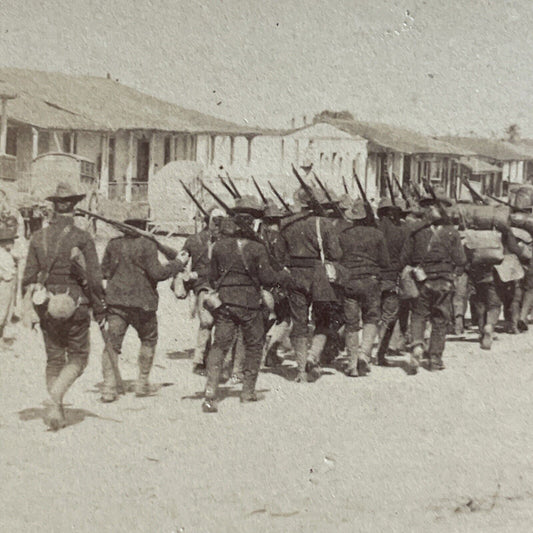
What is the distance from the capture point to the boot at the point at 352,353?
11.0m

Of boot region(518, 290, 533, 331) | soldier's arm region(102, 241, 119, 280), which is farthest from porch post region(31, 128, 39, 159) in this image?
soldier's arm region(102, 241, 119, 280)

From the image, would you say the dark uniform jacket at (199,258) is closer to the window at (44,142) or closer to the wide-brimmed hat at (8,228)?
the wide-brimmed hat at (8,228)

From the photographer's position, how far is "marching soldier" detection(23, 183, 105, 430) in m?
8.06

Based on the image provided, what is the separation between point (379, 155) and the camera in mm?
46156

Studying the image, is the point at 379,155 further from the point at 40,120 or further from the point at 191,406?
the point at 191,406

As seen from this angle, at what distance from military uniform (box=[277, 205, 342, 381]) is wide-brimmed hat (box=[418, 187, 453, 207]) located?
51.9 inches

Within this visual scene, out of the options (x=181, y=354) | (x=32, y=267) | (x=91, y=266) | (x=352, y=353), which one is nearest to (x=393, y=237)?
(x=352, y=353)

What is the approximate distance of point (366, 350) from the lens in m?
11.1

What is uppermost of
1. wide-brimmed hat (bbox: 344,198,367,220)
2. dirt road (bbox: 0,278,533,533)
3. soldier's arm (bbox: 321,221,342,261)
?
wide-brimmed hat (bbox: 344,198,367,220)

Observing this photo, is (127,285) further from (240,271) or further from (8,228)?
(8,228)

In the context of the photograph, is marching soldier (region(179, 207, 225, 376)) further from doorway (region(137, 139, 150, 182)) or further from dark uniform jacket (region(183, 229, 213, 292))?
doorway (region(137, 139, 150, 182))

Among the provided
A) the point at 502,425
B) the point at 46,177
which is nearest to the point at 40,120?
the point at 46,177

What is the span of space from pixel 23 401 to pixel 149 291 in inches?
60.3

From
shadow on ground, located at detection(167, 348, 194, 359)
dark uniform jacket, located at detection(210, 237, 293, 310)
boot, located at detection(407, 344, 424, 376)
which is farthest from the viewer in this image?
shadow on ground, located at detection(167, 348, 194, 359)
